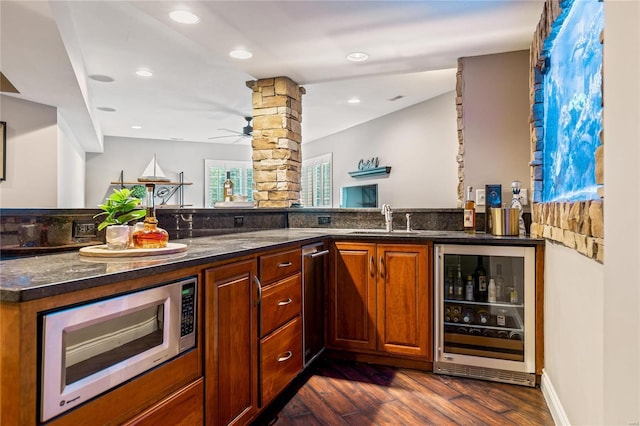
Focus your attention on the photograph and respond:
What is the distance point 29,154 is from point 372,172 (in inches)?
175

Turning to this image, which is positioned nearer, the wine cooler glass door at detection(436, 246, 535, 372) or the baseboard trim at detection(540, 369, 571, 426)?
the baseboard trim at detection(540, 369, 571, 426)

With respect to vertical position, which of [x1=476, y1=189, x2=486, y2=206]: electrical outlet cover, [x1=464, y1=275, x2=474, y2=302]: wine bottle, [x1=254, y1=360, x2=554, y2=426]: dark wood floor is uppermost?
[x1=476, y1=189, x2=486, y2=206]: electrical outlet cover

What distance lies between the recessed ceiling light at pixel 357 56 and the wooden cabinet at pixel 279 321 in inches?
67.3

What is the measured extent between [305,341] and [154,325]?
127 cm

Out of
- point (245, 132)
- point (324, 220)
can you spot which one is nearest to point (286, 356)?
point (324, 220)

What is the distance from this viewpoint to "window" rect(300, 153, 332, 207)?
7.42 m

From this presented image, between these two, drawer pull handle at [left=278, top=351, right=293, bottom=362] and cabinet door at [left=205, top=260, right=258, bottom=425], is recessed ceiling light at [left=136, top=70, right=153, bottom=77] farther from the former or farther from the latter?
drawer pull handle at [left=278, top=351, right=293, bottom=362]

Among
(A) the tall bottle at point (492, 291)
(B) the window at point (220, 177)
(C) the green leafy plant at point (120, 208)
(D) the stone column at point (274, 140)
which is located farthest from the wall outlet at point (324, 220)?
(B) the window at point (220, 177)

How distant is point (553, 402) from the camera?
6.27 ft

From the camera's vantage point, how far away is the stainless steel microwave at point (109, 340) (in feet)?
2.89

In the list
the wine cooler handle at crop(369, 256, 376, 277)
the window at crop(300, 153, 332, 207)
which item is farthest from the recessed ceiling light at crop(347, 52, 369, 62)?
the window at crop(300, 153, 332, 207)

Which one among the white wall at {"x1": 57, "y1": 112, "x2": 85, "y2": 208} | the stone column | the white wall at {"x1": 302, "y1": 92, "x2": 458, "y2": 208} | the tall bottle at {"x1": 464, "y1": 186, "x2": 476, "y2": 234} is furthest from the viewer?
the white wall at {"x1": 57, "y1": 112, "x2": 85, "y2": 208}

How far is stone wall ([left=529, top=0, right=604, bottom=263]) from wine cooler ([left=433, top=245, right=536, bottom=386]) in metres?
0.29

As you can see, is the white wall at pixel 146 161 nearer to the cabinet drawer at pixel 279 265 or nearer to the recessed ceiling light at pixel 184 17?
the recessed ceiling light at pixel 184 17
